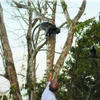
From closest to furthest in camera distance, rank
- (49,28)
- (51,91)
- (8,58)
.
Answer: (51,91) → (49,28) → (8,58)

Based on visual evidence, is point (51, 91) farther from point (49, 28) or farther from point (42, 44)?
point (42, 44)

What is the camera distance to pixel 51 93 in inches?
170

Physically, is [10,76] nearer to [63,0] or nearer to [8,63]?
[8,63]

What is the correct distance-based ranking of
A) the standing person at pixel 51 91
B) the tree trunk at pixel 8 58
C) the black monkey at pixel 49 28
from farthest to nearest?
the tree trunk at pixel 8 58
the black monkey at pixel 49 28
the standing person at pixel 51 91

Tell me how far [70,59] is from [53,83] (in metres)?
6.72

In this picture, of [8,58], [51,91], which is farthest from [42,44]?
[51,91]

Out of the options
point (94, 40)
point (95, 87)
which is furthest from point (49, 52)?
point (94, 40)

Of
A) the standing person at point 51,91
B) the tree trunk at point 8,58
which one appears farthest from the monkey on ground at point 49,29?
the tree trunk at point 8,58

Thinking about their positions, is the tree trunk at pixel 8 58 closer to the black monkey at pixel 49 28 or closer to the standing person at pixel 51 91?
the black monkey at pixel 49 28

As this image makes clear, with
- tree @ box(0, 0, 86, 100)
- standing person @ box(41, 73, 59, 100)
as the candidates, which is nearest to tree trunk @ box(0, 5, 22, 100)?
tree @ box(0, 0, 86, 100)

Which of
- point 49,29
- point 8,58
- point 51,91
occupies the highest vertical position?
point 49,29

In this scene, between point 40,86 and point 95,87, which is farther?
point 40,86

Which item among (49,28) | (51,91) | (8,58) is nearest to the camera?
(51,91)

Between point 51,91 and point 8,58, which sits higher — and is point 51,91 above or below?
below
